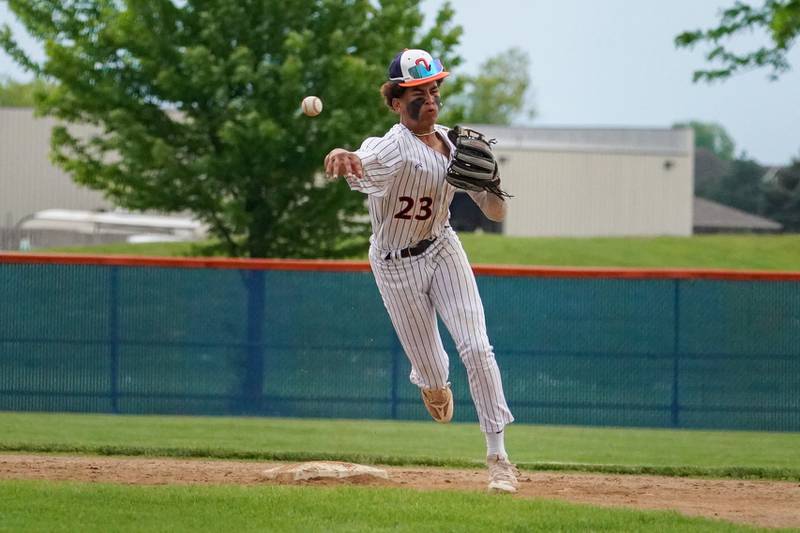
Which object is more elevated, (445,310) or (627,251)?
(445,310)

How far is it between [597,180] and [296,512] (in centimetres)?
3612

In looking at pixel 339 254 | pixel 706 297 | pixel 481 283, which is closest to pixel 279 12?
pixel 339 254

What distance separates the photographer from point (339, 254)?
20312 millimetres

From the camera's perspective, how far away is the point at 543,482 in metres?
8.24

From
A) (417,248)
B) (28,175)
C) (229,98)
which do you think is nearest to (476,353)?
(417,248)

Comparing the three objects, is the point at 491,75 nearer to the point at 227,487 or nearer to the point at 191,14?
the point at 191,14

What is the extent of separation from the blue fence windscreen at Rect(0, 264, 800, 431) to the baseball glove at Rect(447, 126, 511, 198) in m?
7.13

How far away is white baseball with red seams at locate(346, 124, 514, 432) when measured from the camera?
692 centimetres

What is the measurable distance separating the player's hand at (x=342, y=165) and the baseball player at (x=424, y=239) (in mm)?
175

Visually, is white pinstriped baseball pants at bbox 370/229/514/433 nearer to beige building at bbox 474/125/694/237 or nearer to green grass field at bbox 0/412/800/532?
green grass field at bbox 0/412/800/532

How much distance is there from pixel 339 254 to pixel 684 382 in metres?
7.59

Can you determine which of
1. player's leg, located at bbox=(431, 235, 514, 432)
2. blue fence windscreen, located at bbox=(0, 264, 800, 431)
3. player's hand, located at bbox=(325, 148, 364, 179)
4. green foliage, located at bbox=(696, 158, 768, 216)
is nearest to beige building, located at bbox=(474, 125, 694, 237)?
green foliage, located at bbox=(696, 158, 768, 216)

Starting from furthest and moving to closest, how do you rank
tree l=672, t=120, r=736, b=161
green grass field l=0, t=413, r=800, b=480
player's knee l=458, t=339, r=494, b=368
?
tree l=672, t=120, r=736, b=161 < green grass field l=0, t=413, r=800, b=480 < player's knee l=458, t=339, r=494, b=368

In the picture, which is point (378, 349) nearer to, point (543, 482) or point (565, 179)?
point (543, 482)
